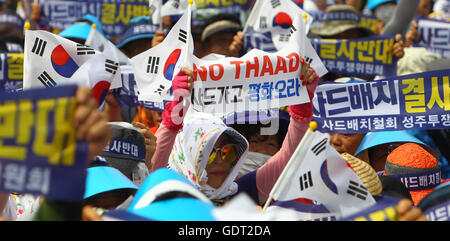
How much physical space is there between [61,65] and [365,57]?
10.0ft

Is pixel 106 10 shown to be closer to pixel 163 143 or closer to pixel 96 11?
pixel 96 11

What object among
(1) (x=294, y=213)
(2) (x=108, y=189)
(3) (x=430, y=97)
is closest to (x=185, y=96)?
(2) (x=108, y=189)

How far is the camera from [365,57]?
20.5 feet

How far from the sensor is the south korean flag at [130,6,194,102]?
444 cm

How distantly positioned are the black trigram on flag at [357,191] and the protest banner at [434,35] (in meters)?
4.43

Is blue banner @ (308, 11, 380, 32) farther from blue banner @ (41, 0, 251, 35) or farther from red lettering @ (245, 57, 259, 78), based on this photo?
red lettering @ (245, 57, 259, 78)

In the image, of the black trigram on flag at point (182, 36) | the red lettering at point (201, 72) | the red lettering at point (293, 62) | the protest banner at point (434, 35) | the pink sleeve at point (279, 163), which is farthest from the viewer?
the protest banner at point (434, 35)

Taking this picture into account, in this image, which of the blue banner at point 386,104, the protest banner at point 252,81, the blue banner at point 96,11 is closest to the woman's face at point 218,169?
the protest banner at point 252,81

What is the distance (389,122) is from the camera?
4781mm

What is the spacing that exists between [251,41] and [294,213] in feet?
11.1

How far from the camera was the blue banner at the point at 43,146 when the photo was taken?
1.97 m

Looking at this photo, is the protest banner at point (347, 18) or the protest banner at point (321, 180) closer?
the protest banner at point (321, 180)

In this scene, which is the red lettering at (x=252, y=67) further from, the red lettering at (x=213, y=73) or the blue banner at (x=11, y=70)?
the blue banner at (x=11, y=70)

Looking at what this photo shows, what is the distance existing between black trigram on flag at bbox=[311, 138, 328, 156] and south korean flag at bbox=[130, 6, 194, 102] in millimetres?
1583
